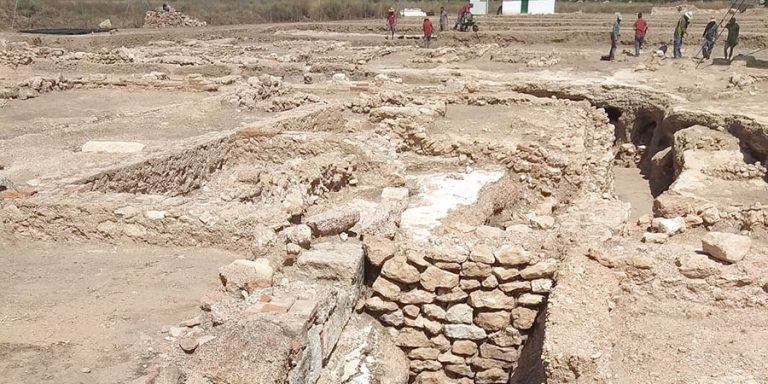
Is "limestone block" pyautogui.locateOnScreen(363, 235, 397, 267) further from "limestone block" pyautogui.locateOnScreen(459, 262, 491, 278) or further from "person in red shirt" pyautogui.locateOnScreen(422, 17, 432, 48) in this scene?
"person in red shirt" pyautogui.locateOnScreen(422, 17, 432, 48)

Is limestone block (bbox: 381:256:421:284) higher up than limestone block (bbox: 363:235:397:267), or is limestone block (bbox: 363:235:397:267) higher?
limestone block (bbox: 363:235:397:267)

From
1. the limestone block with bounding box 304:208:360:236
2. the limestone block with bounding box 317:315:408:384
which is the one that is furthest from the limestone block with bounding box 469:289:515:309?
the limestone block with bounding box 304:208:360:236

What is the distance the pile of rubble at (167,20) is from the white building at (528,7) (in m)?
15.4

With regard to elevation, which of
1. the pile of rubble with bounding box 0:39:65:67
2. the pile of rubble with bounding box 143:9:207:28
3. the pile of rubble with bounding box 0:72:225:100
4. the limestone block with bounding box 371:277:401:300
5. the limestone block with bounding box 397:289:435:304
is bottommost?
the limestone block with bounding box 397:289:435:304

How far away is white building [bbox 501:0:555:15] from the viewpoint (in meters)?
32.3

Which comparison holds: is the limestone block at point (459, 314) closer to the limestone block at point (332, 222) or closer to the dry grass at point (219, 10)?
the limestone block at point (332, 222)

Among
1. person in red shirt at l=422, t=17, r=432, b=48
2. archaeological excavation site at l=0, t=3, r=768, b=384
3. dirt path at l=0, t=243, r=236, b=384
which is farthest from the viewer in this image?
person in red shirt at l=422, t=17, r=432, b=48

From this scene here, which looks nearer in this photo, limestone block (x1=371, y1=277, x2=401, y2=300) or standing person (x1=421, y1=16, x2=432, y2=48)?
limestone block (x1=371, y1=277, x2=401, y2=300)

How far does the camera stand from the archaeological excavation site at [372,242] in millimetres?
4090

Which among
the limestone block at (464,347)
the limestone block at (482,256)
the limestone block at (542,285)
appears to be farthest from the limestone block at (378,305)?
the limestone block at (542,285)

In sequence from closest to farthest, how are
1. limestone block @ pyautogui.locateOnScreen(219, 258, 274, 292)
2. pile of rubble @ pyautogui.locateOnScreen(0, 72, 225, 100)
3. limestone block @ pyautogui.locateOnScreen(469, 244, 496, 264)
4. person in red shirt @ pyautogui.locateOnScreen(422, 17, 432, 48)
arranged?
limestone block @ pyautogui.locateOnScreen(219, 258, 274, 292) < limestone block @ pyautogui.locateOnScreen(469, 244, 496, 264) < pile of rubble @ pyautogui.locateOnScreen(0, 72, 225, 100) < person in red shirt @ pyautogui.locateOnScreen(422, 17, 432, 48)

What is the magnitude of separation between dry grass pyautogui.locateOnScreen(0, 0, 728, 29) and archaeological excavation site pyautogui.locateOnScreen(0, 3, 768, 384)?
865 inches

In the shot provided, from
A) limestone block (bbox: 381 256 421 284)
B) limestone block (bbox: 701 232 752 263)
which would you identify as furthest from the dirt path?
limestone block (bbox: 701 232 752 263)

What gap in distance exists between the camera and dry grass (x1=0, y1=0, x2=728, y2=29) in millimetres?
31156
